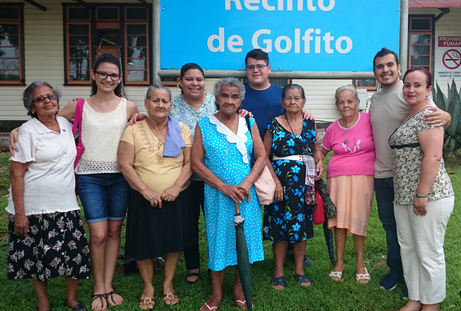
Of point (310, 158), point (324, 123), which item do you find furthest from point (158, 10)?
point (324, 123)

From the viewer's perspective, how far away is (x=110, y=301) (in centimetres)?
333

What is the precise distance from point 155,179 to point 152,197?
15 centimetres

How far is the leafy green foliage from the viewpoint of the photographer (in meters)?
8.42

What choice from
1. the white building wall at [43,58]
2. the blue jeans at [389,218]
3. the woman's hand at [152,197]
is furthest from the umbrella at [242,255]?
the white building wall at [43,58]

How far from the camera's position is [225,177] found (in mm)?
3170

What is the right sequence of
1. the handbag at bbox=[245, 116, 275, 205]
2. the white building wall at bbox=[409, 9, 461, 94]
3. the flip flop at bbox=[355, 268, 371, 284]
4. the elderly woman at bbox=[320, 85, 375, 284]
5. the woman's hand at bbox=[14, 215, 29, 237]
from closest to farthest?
the woman's hand at bbox=[14, 215, 29, 237] < the handbag at bbox=[245, 116, 275, 205] < the elderly woman at bbox=[320, 85, 375, 284] < the flip flop at bbox=[355, 268, 371, 284] < the white building wall at bbox=[409, 9, 461, 94]

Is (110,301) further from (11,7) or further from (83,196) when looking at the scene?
(11,7)

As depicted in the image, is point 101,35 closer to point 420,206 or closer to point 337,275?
point 337,275

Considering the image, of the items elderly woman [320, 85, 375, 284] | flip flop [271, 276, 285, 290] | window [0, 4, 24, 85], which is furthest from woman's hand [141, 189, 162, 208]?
window [0, 4, 24, 85]

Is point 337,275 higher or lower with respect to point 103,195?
lower

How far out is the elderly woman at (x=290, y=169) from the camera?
136 inches

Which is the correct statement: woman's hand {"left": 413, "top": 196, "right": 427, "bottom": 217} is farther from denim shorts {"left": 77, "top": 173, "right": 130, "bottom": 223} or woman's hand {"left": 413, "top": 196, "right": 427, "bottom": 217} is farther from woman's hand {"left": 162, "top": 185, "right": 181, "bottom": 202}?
denim shorts {"left": 77, "top": 173, "right": 130, "bottom": 223}

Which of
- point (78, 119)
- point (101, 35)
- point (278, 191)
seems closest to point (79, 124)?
point (78, 119)

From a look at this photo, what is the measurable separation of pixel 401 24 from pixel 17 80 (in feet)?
35.0
